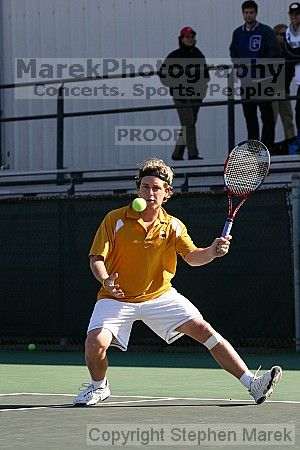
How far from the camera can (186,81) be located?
16484 millimetres

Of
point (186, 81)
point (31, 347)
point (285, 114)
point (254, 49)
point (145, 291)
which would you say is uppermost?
point (254, 49)

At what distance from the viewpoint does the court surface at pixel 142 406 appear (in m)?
7.46

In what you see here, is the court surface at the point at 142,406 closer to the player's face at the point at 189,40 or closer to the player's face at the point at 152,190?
the player's face at the point at 152,190

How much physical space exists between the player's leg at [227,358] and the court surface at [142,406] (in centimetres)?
11

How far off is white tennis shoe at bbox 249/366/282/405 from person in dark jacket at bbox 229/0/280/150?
22.7 feet

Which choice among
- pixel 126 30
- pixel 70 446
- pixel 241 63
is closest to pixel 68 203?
pixel 241 63

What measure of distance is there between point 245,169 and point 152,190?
860 millimetres

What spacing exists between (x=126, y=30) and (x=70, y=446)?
508 inches

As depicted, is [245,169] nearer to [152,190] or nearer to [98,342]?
[152,190]

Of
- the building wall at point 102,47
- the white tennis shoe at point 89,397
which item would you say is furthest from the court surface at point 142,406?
the building wall at point 102,47

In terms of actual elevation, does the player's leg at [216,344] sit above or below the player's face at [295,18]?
below

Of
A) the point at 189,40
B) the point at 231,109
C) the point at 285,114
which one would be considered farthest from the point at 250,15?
the point at 285,114

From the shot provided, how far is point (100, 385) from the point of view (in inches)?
360

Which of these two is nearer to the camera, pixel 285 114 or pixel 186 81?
pixel 285 114
